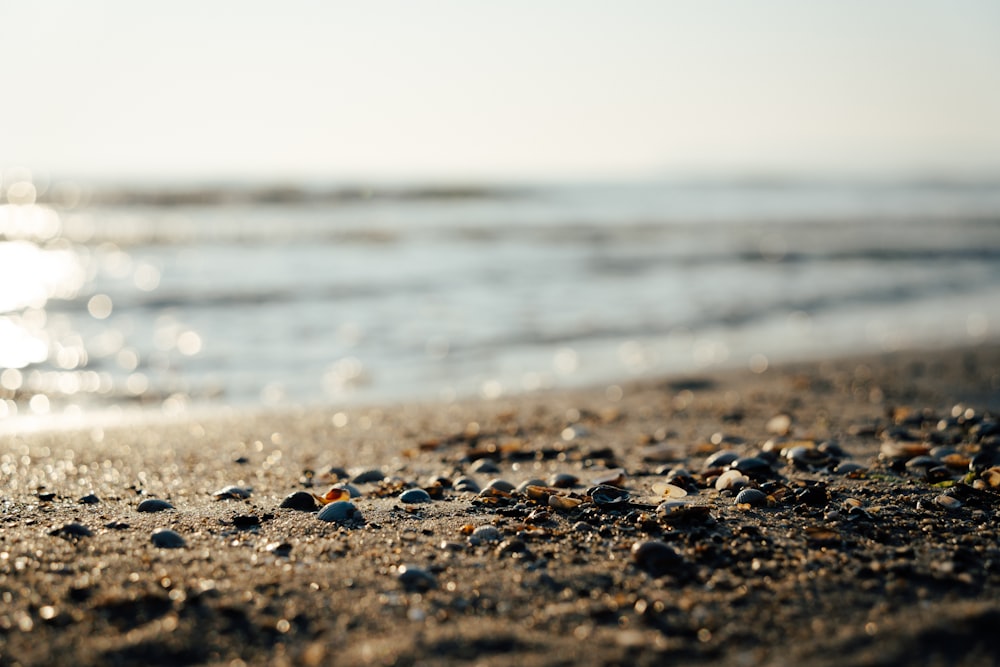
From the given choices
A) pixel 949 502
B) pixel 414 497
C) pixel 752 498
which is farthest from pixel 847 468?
pixel 414 497

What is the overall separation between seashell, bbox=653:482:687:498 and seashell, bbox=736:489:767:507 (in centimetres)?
23

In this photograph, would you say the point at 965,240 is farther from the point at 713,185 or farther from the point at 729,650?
the point at 713,185

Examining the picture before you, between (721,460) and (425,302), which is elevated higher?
(425,302)

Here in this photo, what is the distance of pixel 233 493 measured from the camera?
3.41m

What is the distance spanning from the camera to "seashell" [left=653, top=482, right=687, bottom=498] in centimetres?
324

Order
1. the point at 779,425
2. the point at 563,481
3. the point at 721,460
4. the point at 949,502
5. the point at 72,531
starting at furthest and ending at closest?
the point at 779,425, the point at 721,460, the point at 563,481, the point at 949,502, the point at 72,531

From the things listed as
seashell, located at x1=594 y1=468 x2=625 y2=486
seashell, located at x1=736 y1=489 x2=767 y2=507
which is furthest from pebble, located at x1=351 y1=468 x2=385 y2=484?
seashell, located at x1=736 y1=489 x2=767 y2=507

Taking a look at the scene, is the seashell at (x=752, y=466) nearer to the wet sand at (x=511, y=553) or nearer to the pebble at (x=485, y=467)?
the wet sand at (x=511, y=553)

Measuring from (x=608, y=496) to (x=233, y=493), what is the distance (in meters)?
1.50

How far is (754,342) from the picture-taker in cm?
820

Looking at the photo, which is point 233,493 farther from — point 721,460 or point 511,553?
point 721,460

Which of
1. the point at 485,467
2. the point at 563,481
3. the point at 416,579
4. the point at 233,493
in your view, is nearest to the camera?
the point at 416,579

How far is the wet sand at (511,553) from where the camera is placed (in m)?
2.06

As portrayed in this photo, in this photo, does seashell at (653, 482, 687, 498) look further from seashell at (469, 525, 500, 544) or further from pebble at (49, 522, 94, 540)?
pebble at (49, 522, 94, 540)
